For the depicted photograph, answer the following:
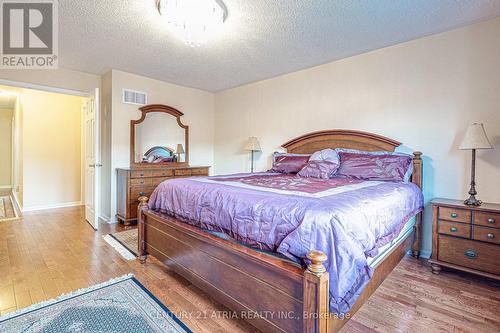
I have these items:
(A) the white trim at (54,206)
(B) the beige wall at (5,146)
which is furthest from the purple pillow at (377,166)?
(B) the beige wall at (5,146)

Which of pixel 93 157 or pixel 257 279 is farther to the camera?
pixel 93 157

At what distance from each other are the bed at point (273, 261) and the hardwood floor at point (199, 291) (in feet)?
0.58

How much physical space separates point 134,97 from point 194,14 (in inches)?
95.0

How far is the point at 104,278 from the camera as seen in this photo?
2.18m

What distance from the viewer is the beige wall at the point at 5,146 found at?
25.2 ft

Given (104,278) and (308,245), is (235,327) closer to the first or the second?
(308,245)

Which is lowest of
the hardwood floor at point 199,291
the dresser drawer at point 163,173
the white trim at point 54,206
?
the hardwood floor at point 199,291

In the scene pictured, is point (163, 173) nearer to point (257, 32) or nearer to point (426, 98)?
point (257, 32)

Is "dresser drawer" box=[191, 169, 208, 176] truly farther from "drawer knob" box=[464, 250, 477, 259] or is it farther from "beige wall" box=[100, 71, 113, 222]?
"drawer knob" box=[464, 250, 477, 259]

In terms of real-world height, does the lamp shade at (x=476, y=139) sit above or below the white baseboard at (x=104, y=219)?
above

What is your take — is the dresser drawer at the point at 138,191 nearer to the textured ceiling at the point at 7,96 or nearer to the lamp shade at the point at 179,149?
the lamp shade at the point at 179,149

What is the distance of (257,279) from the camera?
4.67 ft

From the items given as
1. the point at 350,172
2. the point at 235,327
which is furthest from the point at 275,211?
the point at 350,172

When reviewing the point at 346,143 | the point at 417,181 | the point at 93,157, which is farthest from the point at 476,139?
the point at 93,157
